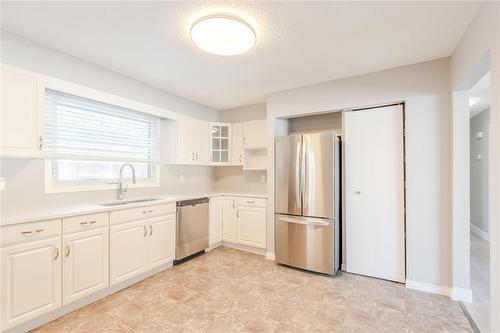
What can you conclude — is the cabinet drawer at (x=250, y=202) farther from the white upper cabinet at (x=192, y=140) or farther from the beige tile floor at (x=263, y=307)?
the beige tile floor at (x=263, y=307)

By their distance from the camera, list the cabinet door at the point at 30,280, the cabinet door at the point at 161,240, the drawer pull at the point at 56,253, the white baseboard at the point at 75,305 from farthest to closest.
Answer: the cabinet door at the point at 161,240
the drawer pull at the point at 56,253
the white baseboard at the point at 75,305
the cabinet door at the point at 30,280

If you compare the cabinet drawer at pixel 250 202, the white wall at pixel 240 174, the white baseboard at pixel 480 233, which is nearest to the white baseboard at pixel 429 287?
the cabinet drawer at pixel 250 202

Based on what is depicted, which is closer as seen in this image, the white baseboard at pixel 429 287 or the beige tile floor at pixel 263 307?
the beige tile floor at pixel 263 307

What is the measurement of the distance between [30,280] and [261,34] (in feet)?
Answer: 9.15

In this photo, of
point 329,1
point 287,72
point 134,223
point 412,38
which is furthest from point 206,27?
point 134,223

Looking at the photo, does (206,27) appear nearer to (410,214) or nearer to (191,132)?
(191,132)

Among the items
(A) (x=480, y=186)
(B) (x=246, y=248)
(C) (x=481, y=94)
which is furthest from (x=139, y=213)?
(A) (x=480, y=186)

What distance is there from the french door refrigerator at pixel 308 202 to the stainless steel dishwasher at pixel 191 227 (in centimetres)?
116

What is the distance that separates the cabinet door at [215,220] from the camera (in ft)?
12.7

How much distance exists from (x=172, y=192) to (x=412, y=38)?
3610mm

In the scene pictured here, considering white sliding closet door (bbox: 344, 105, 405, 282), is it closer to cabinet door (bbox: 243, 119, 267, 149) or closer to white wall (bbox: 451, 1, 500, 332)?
white wall (bbox: 451, 1, 500, 332)

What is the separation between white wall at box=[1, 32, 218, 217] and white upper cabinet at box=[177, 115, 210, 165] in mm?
401

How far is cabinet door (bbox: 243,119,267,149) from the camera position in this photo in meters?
4.07

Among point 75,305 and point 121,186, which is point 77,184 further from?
point 75,305
